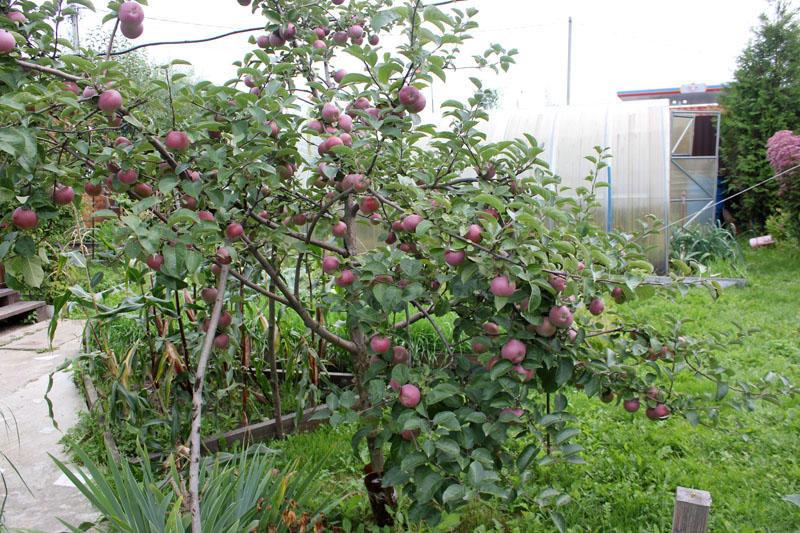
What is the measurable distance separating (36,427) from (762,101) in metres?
10.4

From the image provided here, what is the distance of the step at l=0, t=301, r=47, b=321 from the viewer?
16.5ft

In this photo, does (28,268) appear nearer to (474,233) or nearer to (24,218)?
(24,218)

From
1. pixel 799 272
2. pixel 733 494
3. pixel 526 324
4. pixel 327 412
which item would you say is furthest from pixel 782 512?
pixel 799 272

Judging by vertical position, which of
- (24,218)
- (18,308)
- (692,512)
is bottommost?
(18,308)

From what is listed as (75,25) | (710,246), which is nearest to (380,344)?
(75,25)

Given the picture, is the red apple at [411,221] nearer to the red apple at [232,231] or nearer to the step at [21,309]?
the red apple at [232,231]

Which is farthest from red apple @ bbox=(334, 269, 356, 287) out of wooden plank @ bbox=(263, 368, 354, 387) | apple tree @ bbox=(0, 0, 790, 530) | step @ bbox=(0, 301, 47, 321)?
step @ bbox=(0, 301, 47, 321)

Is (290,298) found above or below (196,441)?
above

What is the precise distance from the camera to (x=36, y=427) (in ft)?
9.98

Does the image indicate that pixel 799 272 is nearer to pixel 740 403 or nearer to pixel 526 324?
pixel 740 403

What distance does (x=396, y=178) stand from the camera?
1797 millimetres

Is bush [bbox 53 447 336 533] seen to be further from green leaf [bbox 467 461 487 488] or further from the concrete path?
green leaf [bbox 467 461 487 488]

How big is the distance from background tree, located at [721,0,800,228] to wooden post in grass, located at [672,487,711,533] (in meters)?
9.12

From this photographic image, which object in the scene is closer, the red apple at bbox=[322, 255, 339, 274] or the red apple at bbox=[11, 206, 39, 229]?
the red apple at bbox=[11, 206, 39, 229]
